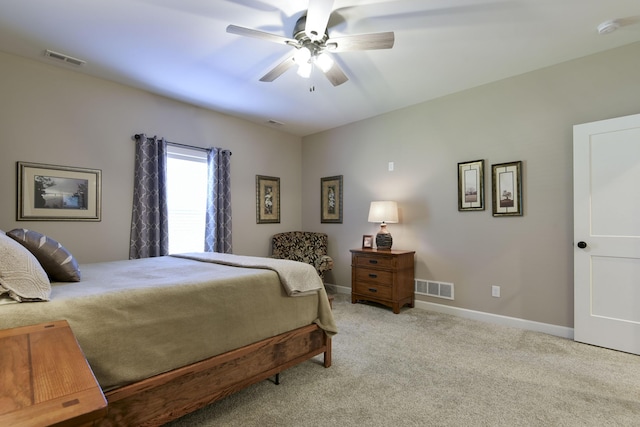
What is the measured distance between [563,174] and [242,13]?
126 inches

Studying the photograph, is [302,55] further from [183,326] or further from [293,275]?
[183,326]

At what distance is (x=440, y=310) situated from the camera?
3.85 m

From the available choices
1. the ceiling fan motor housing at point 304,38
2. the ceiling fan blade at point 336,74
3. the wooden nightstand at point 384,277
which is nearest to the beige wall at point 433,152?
the wooden nightstand at point 384,277

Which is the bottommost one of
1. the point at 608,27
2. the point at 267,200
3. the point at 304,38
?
the point at 267,200

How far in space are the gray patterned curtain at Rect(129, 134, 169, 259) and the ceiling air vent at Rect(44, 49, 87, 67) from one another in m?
0.84

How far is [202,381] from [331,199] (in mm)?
3658

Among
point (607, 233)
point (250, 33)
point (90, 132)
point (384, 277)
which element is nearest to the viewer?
point (250, 33)

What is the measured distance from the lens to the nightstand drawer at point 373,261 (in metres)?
3.81

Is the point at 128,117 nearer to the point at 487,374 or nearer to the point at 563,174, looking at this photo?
the point at 487,374

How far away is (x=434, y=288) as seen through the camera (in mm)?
3916

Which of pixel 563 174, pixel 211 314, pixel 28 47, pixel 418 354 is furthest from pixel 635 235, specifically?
pixel 28 47

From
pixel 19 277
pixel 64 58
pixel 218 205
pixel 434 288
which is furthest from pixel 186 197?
pixel 434 288

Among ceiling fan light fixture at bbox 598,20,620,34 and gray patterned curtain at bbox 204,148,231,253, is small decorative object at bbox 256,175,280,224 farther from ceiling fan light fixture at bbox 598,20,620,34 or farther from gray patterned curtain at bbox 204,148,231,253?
ceiling fan light fixture at bbox 598,20,620,34

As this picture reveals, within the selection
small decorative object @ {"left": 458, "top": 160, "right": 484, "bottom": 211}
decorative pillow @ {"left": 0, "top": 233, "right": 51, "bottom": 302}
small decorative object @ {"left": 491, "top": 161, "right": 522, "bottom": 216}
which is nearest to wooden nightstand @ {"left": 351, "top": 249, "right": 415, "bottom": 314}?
small decorative object @ {"left": 458, "top": 160, "right": 484, "bottom": 211}
